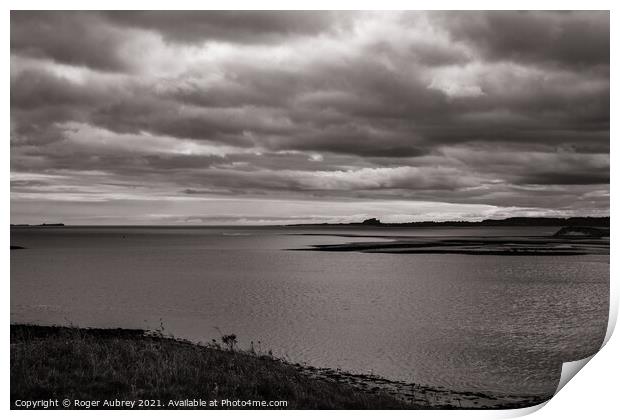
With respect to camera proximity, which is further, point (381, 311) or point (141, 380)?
point (381, 311)

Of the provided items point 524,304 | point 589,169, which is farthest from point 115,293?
point 589,169

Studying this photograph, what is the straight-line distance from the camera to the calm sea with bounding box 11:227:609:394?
14547mm

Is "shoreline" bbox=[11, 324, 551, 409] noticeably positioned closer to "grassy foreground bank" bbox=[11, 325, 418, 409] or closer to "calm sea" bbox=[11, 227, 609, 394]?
"grassy foreground bank" bbox=[11, 325, 418, 409]

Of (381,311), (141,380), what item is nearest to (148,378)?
(141,380)

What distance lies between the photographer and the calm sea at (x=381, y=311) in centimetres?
1455

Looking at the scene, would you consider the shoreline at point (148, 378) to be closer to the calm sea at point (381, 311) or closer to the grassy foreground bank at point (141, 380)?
the grassy foreground bank at point (141, 380)

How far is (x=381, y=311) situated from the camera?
2312cm

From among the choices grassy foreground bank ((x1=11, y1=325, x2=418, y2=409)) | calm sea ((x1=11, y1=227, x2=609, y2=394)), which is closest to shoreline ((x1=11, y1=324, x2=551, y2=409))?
grassy foreground bank ((x1=11, y1=325, x2=418, y2=409))

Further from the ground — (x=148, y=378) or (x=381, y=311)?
(x=148, y=378)

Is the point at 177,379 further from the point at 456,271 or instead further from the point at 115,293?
the point at 456,271

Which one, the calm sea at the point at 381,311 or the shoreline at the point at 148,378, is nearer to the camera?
the shoreline at the point at 148,378

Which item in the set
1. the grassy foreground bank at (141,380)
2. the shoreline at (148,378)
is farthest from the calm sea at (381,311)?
the grassy foreground bank at (141,380)

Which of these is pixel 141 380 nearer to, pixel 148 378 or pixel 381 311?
pixel 148 378

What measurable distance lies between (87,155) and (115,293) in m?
17.3
